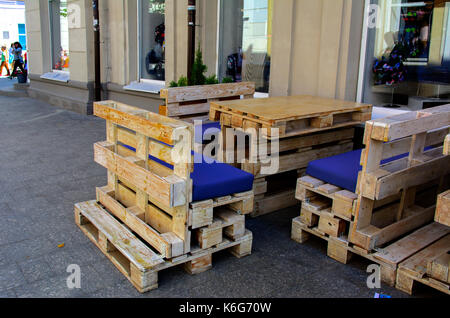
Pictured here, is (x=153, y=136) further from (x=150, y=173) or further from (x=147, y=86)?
(x=147, y=86)

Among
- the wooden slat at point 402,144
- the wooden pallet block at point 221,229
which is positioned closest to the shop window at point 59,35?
the wooden pallet block at point 221,229

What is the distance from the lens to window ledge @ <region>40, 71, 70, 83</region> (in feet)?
41.4

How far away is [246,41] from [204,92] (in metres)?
2.72

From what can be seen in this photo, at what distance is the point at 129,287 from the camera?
10.8 feet

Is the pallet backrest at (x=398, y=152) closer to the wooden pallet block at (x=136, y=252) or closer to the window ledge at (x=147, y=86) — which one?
the wooden pallet block at (x=136, y=252)

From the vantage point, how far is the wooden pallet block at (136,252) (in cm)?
322

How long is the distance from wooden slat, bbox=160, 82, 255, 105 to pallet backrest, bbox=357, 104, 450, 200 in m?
2.68

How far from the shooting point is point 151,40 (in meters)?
10.3

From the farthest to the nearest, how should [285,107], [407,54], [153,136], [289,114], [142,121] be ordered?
1. [407,54]
2. [285,107]
3. [289,114]
4. [142,121]
5. [153,136]

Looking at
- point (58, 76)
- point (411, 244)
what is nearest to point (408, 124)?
point (411, 244)

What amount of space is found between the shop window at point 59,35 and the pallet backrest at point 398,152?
12.3 meters
